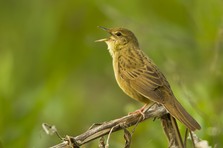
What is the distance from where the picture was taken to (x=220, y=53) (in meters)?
9.50

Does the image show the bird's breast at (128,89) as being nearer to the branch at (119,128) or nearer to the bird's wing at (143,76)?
the bird's wing at (143,76)

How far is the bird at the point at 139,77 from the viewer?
6.94 m

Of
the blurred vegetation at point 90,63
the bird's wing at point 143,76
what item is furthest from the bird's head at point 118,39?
the blurred vegetation at point 90,63

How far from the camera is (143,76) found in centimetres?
765

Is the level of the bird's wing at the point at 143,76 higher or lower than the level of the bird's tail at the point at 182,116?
higher

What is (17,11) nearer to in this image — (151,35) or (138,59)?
(151,35)

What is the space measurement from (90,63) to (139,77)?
11.1ft

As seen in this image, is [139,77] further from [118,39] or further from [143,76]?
[118,39]

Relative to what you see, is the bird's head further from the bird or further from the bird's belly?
the bird's belly

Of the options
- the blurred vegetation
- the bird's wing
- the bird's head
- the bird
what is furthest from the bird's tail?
the bird's head

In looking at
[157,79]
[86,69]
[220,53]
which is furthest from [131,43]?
[86,69]

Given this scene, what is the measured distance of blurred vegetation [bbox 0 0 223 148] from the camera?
26.1ft

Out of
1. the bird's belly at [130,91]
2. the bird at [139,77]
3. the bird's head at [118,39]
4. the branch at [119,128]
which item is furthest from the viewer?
the bird's head at [118,39]

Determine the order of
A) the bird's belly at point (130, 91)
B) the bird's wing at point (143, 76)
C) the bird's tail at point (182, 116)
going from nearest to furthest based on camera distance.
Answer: the bird's tail at point (182, 116)
the bird's wing at point (143, 76)
the bird's belly at point (130, 91)
